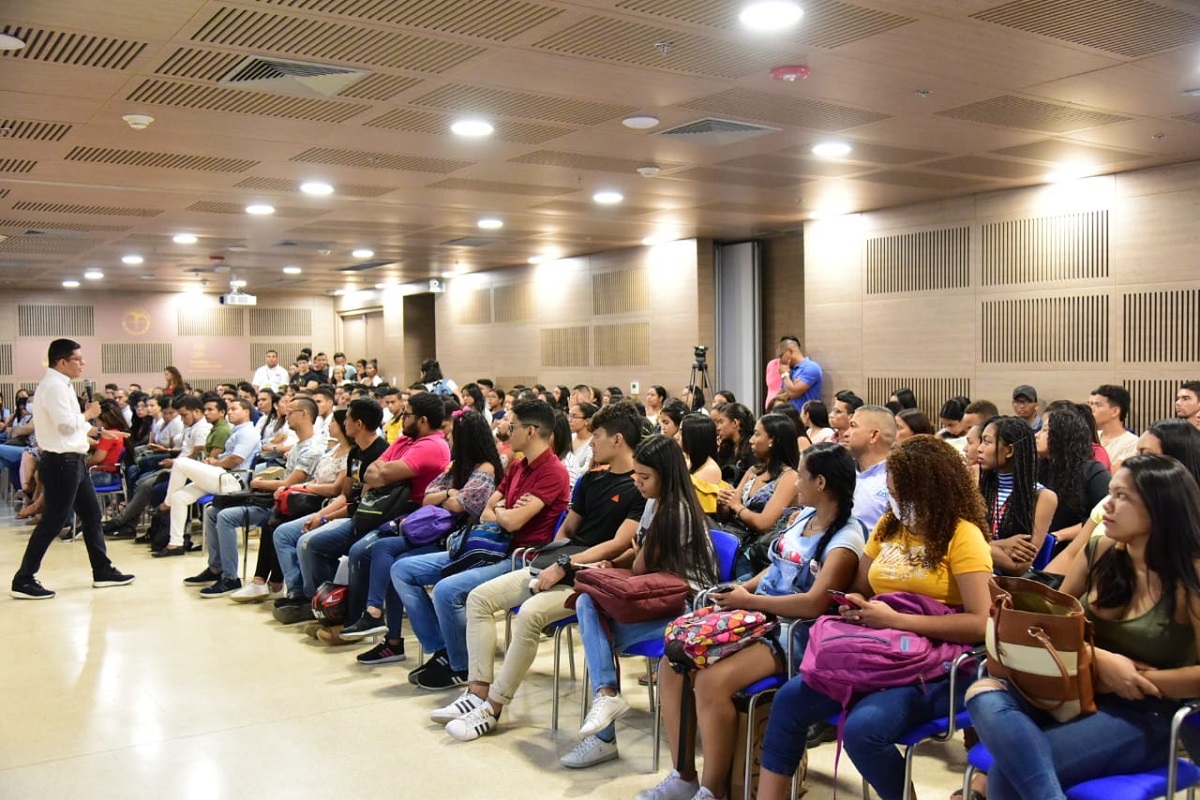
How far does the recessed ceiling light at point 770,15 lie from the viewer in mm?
4660

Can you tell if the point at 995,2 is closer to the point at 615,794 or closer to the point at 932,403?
the point at 615,794

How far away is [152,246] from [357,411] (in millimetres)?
8306

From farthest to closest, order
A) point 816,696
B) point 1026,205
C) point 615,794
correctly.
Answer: point 1026,205, point 615,794, point 816,696

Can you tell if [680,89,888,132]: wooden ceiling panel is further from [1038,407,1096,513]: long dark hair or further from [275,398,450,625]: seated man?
[1038,407,1096,513]: long dark hair

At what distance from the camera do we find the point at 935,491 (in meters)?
3.27

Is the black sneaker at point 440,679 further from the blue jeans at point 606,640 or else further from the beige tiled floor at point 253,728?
the blue jeans at point 606,640

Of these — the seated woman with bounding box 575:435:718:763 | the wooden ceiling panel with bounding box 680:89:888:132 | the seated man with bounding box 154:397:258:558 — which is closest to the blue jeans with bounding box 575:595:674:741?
the seated woman with bounding box 575:435:718:763

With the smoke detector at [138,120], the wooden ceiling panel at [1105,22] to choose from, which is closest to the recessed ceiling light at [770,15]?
the wooden ceiling panel at [1105,22]

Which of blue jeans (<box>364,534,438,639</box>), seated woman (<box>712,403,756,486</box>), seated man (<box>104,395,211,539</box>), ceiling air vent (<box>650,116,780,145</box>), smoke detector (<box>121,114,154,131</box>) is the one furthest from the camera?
seated man (<box>104,395,211,539</box>)

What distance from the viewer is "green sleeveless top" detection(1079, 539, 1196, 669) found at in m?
2.74

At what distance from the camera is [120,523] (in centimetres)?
1023

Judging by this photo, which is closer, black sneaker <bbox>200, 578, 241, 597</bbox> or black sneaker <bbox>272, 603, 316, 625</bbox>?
black sneaker <bbox>272, 603, 316, 625</bbox>

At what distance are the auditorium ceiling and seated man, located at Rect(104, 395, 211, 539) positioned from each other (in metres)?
2.00

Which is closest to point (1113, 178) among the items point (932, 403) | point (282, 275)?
point (932, 403)
